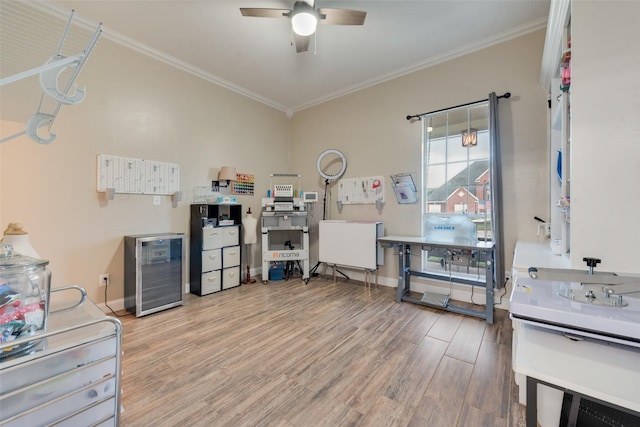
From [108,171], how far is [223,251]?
5.13 feet

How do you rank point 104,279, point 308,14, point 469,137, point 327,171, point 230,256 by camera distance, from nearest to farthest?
1. point 308,14
2. point 104,279
3. point 469,137
4. point 230,256
5. point 327,171

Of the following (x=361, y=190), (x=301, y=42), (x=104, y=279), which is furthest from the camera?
(x=361, y=190)

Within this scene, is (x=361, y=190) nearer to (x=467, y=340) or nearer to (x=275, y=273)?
(x=275, y=273)

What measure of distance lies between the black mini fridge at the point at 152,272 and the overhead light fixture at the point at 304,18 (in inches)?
98.5

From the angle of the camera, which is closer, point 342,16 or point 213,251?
point 342,16

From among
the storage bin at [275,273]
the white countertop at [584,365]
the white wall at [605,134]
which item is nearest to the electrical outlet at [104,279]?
the storage bin at [275,273]

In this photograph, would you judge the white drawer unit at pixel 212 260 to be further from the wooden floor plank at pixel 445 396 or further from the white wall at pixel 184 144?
the wooden floor plank at pixel 445 396

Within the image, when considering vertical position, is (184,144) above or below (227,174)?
above

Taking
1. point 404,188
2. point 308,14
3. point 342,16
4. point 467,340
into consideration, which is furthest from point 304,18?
point 467,340

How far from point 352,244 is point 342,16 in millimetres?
2570

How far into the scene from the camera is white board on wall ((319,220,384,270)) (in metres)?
3.48

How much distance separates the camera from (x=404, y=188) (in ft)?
11.5

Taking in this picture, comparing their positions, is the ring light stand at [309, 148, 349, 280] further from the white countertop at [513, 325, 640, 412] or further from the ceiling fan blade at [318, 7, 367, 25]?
the white countertop at [513, 325, 640, 412]

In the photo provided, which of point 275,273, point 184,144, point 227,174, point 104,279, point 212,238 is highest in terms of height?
point 184,144
